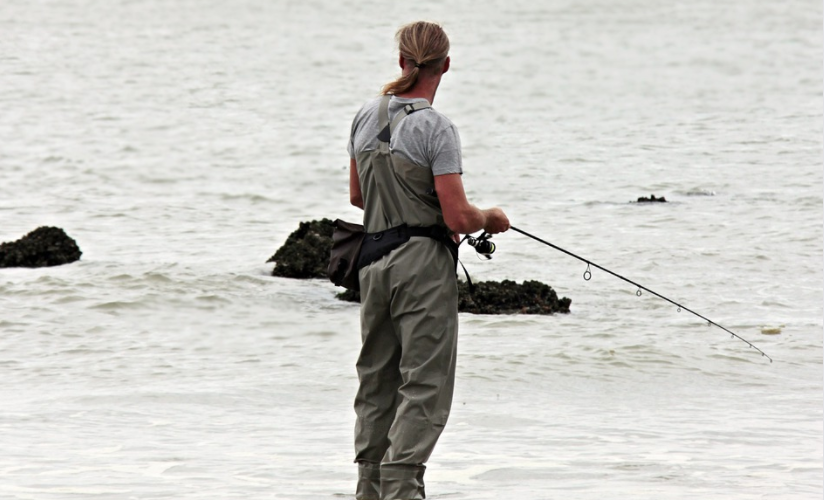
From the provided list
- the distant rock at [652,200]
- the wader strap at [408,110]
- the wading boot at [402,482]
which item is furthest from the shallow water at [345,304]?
the wader strap at [408,110]

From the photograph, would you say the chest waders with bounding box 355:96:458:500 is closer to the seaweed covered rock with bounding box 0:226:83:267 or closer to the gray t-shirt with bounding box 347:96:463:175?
the gray t-shirt with bounding box 347:96:463:175

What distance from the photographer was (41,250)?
14719 millimetres

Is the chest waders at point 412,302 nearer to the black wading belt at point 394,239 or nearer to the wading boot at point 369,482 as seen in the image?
the black wading belt at point 394,239

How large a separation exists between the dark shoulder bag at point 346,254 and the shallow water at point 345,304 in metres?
1.45

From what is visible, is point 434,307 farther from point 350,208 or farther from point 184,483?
point 350,208

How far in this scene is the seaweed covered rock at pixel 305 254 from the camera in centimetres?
1462

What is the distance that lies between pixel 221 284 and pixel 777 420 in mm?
7440

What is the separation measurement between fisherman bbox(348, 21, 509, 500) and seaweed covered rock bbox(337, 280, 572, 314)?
7.92 meters

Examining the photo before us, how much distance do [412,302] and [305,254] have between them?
10253 mm

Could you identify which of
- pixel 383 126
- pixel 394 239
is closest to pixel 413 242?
pixel 394 239

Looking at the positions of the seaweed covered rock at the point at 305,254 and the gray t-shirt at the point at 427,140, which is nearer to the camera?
the gray t-shirt at the point at 427,140

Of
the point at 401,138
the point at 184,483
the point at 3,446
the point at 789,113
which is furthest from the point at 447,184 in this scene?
the point at 789,113

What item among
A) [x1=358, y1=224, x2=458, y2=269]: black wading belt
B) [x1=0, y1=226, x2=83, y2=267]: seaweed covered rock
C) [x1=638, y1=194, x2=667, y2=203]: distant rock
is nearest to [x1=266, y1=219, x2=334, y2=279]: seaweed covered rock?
[x1=0, y1=226, x2=83, y2=267]: seaweed covered rock

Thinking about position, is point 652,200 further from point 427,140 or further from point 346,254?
point 427,140
